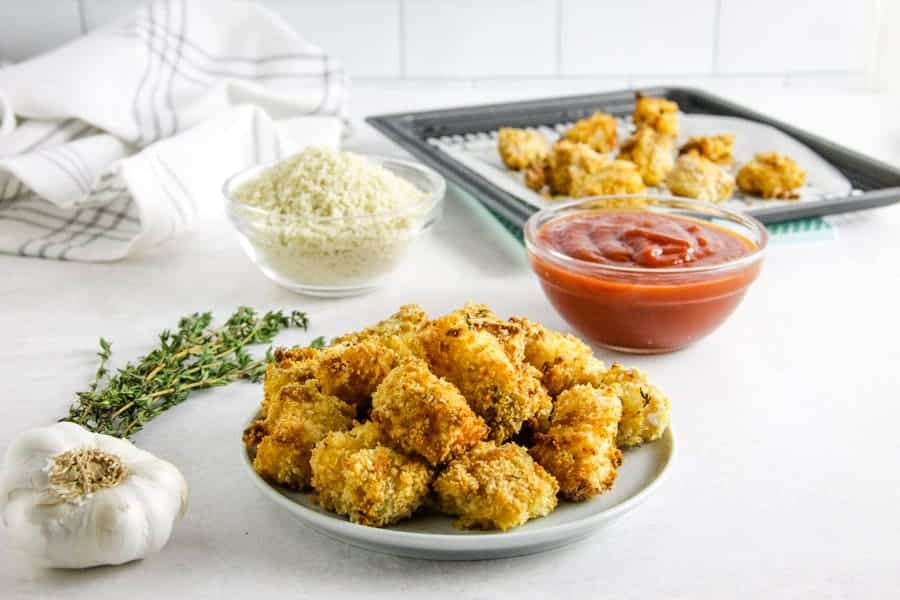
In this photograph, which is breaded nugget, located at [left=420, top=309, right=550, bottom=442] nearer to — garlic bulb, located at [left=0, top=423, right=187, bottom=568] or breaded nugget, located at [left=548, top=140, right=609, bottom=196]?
garlic bulb, located at [left=0, top=423, right=187, bottom=568]

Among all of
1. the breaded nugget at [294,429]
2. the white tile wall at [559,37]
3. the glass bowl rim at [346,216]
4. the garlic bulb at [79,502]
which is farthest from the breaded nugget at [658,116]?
the garlic bulb at [79,502]

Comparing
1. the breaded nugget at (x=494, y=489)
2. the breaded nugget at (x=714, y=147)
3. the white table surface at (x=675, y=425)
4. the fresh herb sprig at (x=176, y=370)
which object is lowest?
the white table surface at (x=675, y=425)

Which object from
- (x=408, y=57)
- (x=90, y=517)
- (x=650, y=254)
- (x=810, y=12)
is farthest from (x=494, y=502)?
(x=810, y=12)

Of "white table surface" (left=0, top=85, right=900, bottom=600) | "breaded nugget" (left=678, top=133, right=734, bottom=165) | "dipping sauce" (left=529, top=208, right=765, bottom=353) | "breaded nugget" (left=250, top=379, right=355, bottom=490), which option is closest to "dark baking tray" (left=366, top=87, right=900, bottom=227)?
"white table surface" (left=0, top=85, right=900, bottom=600)

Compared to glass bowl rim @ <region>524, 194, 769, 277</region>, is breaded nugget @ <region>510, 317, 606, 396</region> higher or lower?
lower

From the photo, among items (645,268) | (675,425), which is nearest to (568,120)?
(645,268)

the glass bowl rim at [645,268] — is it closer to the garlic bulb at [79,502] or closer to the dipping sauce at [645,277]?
the dipping sauce at [645,277]
